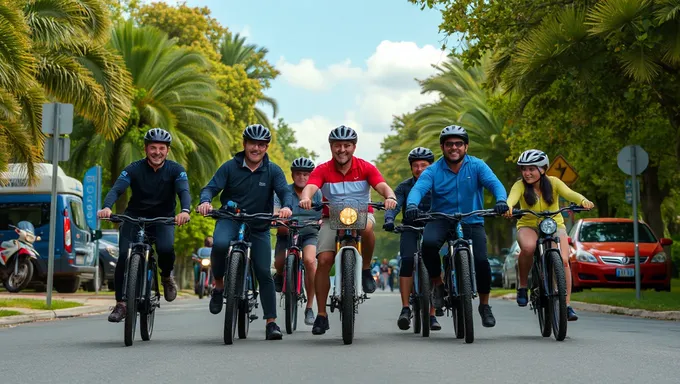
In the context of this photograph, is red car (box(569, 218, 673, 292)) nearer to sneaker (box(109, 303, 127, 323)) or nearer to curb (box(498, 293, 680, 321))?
curb (box(498, 293, 680, 321))

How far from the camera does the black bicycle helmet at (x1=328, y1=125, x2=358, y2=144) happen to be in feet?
33.5

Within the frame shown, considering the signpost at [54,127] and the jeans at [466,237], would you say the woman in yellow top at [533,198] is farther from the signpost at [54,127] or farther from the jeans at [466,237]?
the signpost at [54,127]

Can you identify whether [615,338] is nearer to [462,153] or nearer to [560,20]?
[462,153]

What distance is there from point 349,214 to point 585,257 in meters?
13.2

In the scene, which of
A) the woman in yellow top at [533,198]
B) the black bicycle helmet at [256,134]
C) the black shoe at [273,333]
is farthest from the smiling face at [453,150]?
the black shoe at [273,333]

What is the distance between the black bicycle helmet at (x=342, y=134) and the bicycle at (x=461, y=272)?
3.17 ft

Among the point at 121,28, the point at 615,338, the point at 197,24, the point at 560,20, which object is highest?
the point at 197,24

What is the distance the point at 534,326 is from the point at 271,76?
154 feet

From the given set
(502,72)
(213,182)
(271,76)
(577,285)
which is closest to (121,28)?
(502,72)

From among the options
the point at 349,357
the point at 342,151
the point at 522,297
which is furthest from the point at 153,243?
the point at 522,297

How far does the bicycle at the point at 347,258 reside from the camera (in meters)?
9.56

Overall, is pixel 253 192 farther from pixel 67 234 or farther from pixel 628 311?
pixel 67 234

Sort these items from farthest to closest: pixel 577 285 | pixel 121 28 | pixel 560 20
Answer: pixel 121 28 → pixel 577 285 → pixel 560 20

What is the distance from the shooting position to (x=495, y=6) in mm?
20609
